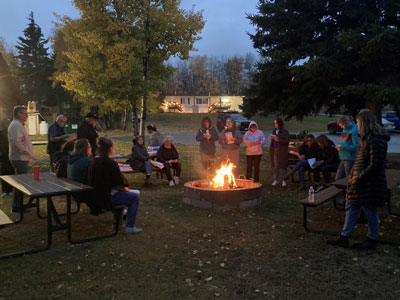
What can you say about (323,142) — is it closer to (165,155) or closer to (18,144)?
(165,155)

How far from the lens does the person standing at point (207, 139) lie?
9.86 metres

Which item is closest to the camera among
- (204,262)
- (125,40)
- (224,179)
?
(204,262)

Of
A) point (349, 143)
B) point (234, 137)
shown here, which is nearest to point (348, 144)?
point (349, 143)

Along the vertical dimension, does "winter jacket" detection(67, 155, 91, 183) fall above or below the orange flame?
above

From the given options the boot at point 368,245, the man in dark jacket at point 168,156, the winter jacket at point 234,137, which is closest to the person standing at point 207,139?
the winter jacket at point 234,137

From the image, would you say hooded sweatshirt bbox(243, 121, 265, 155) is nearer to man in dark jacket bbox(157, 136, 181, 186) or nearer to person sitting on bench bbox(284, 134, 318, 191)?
person sitting on bench bbox(284, 134, 318, 191)

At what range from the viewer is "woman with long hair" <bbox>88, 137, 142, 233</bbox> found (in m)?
5.41

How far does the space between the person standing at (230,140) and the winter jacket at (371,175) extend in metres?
4.77

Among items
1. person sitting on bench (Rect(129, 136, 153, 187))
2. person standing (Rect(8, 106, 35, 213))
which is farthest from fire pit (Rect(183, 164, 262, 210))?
person standing (Rect(8, 106, 35, 213))

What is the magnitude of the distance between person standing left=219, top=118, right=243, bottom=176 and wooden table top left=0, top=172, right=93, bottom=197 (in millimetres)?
4650

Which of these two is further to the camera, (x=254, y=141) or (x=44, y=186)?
(x=254, y=141)

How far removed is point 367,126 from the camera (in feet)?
15.9

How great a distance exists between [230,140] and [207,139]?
0.68 metres

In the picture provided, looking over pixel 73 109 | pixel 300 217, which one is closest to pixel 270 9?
pixel 300 217
